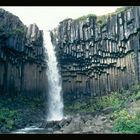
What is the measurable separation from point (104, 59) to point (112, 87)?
12.6 ft

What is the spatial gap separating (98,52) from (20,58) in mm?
10302

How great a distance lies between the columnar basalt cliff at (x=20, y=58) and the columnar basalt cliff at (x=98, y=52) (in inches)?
126

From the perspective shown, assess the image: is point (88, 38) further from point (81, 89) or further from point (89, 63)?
point (81, 89)

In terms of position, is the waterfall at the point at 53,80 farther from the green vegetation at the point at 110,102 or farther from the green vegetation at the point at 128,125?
the green vegetation at the point at 128,125

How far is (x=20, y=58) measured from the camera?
37.2 metres

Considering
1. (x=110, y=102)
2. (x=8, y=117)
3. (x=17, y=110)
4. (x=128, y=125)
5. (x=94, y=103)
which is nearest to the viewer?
(x=128, y=125)

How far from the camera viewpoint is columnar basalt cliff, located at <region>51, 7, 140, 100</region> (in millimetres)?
35213

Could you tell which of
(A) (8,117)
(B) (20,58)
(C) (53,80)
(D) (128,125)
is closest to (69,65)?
(C) (53,80)

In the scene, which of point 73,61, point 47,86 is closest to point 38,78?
point 47,86

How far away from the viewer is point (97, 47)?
38250 millimetres

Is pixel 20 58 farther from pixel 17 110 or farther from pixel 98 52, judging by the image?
pixel 98 52

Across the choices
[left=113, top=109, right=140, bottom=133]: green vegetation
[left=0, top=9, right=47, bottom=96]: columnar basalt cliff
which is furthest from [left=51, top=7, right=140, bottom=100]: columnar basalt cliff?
[left=113, top=109, right=140, bottom=133]: green vegetation

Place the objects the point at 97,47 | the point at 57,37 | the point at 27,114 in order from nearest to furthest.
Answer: the point at 27,114
the point at 97,47
the point at 57,37

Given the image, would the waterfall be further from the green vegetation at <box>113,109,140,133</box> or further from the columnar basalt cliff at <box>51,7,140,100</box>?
the green vegetation at <box>113,109,140,133</box>
